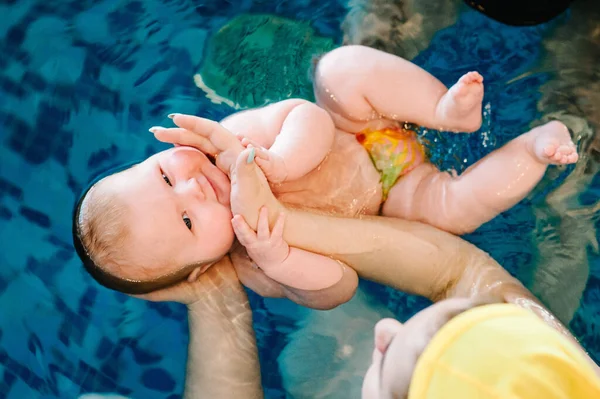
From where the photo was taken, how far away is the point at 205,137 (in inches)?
45.3

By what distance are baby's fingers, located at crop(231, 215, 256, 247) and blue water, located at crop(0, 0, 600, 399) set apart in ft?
1.23

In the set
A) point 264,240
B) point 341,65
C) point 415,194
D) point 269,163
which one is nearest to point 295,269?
point 264,240

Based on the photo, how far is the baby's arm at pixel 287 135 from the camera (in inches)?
45.8

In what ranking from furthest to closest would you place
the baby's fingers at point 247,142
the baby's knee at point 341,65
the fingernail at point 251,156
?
1. the baby's knee at point 341,65
2. the baby's fingers at point 247,142
3. the fingernail at point 251,156

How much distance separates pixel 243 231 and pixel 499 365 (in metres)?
0.58

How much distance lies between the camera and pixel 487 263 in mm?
1200

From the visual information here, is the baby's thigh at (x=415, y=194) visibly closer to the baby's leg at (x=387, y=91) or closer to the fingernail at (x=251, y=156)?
the baby's leg at (x=387, y=91)

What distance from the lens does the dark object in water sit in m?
1.18

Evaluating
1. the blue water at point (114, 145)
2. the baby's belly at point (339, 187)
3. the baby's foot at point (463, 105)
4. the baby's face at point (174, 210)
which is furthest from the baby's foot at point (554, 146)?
the baby's face at point (174, 210)

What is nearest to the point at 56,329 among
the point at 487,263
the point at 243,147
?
the point at 243,147

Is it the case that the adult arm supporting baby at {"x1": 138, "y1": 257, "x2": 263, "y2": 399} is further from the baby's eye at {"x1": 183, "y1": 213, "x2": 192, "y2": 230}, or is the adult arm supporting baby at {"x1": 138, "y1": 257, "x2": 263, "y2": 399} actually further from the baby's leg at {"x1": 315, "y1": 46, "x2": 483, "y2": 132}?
the baby's leg at {"x1": 315, "y1": 46, "x2": 483, "y2": 132}

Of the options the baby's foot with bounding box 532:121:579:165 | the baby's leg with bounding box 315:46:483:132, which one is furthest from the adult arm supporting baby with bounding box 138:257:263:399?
the baby's foot with bounding box 532:121:579:165

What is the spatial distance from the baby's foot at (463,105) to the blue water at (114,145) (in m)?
0.15

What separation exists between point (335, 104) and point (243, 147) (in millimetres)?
268
